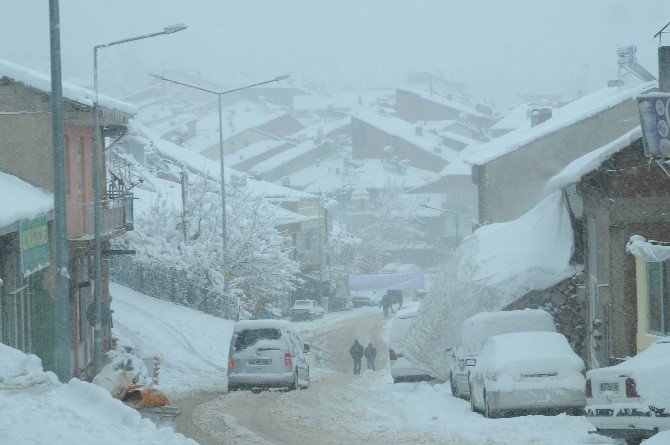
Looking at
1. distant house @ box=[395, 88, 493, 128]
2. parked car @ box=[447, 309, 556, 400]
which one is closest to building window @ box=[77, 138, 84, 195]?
parked car @ box=[447, 309, 556, 400]

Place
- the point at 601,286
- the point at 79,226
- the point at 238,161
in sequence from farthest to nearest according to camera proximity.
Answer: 1. the point at 238,161
2. the point at 79,226
3. the point at 601,286

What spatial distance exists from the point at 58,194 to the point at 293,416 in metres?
5.69

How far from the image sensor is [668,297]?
18203 mm

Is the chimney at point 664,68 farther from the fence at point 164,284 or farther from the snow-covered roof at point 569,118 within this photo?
the fence at point 164,284

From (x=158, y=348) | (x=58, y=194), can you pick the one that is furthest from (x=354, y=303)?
(x=58, y=194)

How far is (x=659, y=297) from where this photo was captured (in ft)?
60.4

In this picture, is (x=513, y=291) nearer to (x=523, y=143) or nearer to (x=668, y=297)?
(x=668, y=297)

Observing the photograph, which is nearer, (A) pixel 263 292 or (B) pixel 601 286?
(B) pixel 601 286

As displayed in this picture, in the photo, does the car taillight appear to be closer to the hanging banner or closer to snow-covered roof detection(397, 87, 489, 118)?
the hanging banner

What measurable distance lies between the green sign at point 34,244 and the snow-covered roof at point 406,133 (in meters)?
91.1

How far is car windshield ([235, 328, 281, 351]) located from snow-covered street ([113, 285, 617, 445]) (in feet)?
3.56

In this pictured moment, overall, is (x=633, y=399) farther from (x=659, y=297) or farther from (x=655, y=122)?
(x=659, y=297)

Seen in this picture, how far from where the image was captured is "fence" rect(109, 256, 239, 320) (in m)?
43.9

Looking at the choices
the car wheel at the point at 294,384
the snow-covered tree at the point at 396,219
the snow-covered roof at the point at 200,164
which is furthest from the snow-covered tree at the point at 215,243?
the snow-covered tree at the point at 396,219
